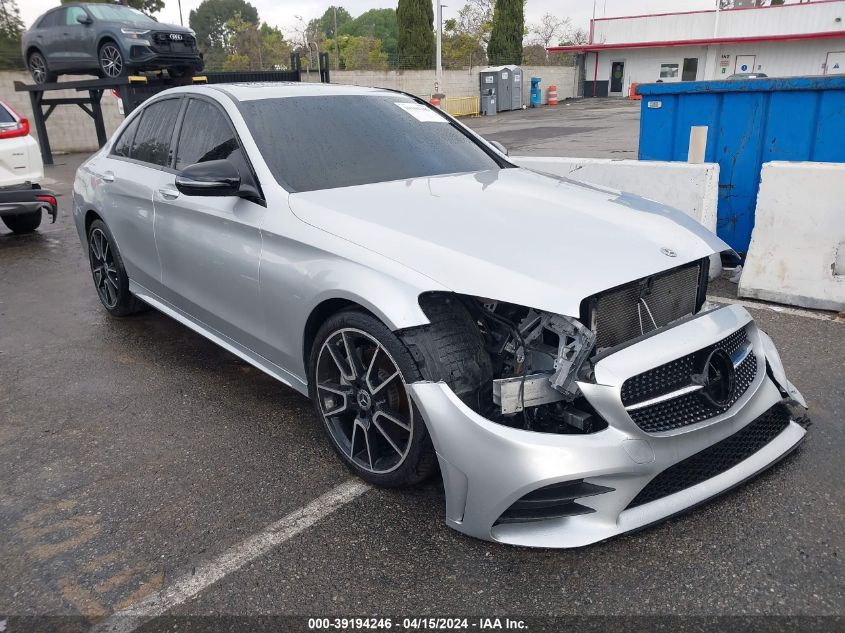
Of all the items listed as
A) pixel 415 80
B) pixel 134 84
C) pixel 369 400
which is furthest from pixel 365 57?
pixel 369 400

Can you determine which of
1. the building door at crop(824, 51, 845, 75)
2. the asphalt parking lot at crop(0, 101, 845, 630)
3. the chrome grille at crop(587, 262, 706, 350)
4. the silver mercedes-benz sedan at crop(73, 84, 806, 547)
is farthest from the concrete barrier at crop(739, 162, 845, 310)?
the building door at crop(824, 51, 845, 75)

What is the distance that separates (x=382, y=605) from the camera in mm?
2279

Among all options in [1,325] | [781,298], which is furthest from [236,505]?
[781,298]

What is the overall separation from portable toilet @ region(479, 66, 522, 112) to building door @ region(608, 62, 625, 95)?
14180 mm

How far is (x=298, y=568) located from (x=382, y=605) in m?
0.38

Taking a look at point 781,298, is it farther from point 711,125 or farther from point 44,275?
point 44,275

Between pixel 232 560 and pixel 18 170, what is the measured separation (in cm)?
734

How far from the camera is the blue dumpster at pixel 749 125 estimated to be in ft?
19.0

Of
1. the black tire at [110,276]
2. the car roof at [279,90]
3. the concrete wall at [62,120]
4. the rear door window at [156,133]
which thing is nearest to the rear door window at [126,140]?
the rear door window at [156,133]

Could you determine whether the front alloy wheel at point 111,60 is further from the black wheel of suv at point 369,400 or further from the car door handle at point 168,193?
the black wheel of suv at point 369,400

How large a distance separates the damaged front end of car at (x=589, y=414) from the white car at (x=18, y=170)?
7319 millimetres

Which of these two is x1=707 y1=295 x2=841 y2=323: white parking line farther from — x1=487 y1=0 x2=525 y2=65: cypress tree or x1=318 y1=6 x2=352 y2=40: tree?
x1=318 y1=6 x2=352 y2=40: tree

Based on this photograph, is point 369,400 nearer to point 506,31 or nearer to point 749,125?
point 749,125

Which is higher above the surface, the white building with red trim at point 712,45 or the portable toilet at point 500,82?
the white building with red trim at point 712,45
